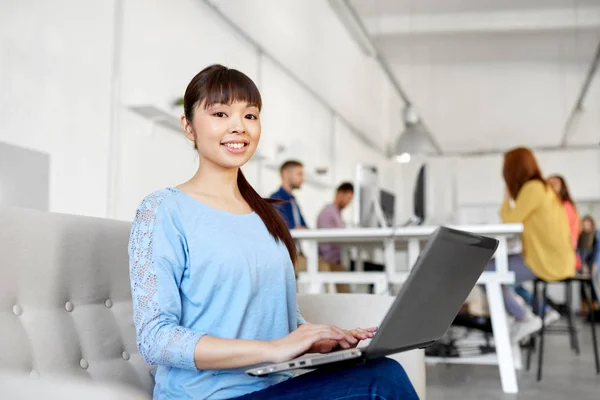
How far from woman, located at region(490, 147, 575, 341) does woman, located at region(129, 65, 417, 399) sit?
3.03 meters

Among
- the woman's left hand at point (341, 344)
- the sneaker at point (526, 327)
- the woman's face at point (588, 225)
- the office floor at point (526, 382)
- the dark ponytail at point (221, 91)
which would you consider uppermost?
the woman's face at point (588, 225)

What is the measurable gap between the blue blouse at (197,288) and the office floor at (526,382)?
209cm

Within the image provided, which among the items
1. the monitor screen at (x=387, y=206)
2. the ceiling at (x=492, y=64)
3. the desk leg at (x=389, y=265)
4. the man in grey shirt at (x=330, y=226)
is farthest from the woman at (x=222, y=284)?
the ceiling at (x=492, y=64)

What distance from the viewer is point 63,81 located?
3787 mm

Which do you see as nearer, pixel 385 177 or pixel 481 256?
pixel 481 256

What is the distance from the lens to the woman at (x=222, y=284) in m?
1.13

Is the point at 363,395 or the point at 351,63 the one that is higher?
the point at 351,63

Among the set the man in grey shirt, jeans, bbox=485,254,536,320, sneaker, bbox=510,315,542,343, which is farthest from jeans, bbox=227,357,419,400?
the man in grey shirt

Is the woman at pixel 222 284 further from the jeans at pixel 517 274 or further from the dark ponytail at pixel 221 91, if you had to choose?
the jeans at pixel 517 274

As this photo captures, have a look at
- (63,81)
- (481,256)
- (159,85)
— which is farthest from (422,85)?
(481,256)

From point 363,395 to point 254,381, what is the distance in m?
0.22

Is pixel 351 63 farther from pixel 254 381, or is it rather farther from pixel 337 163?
pixel 254 381

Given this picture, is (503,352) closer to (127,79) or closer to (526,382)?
(526,382)

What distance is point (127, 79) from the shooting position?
14.4 feet
